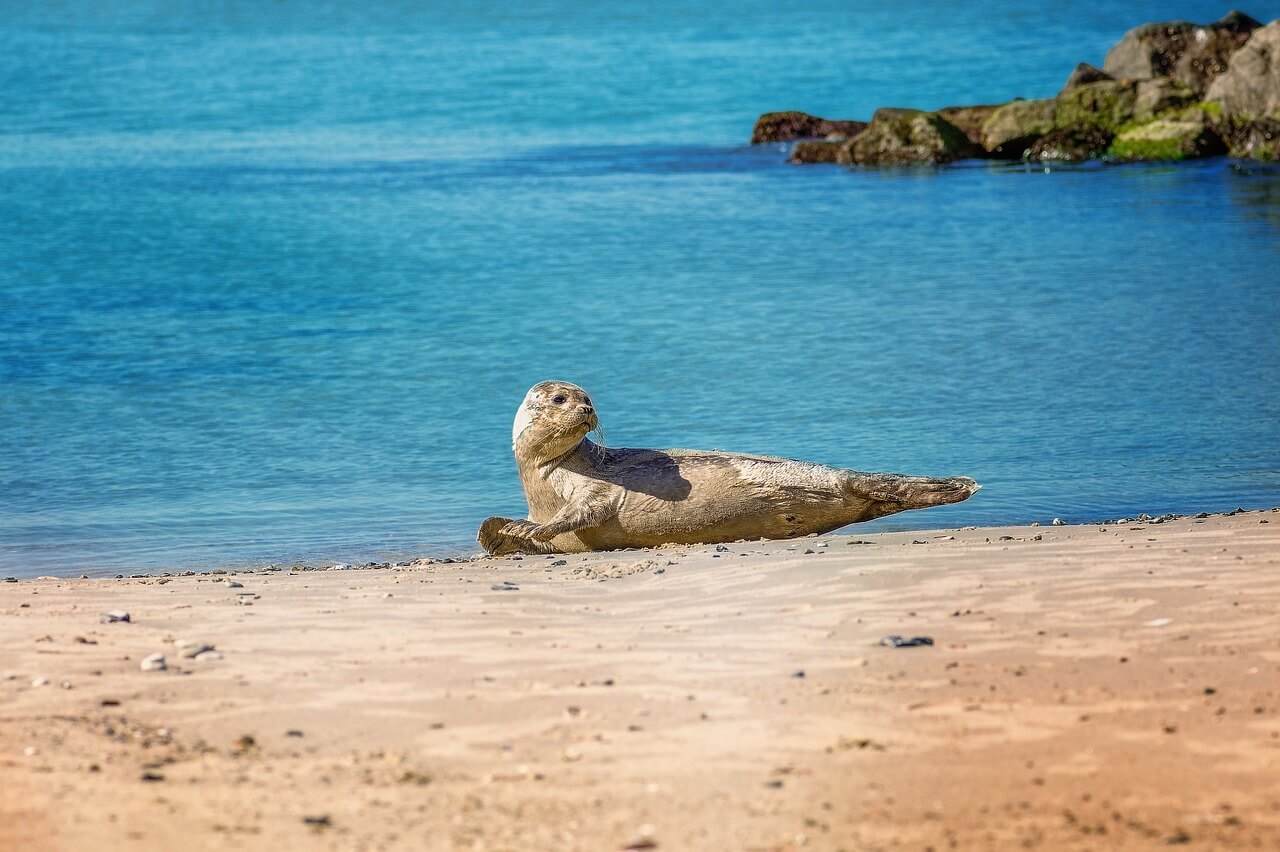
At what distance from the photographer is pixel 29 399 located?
14.0 metres

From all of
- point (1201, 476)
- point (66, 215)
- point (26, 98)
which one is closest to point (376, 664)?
point (1201, 476)

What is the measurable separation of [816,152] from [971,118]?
3729 mm

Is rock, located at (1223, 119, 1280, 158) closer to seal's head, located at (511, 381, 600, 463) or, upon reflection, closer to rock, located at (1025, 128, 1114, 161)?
rock, located at (1025, 128, 1114, 161)

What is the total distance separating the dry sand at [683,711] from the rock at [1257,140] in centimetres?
2706

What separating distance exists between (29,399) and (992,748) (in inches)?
454

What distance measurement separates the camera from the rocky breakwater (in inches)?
1233

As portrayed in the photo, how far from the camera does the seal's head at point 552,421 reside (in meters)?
7.82

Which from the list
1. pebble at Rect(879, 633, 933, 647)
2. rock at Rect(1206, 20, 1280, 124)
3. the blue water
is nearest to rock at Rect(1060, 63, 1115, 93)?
the blue water

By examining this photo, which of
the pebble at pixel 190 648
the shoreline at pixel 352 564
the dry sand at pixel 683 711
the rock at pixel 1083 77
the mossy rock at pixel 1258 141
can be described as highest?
the rock at pixel 1083 77

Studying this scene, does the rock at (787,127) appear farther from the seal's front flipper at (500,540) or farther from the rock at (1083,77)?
the seal's front flipper at (500,540)

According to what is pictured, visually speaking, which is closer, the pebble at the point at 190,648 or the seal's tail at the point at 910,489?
the pebble at the point at 190,648

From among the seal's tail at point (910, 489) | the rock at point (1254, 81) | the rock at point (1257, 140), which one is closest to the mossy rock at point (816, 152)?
the rock at point (1254, 81)

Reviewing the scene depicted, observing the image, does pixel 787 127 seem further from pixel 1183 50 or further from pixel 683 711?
pixel 683 711

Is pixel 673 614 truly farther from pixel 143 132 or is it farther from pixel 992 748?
pixel 143 132
